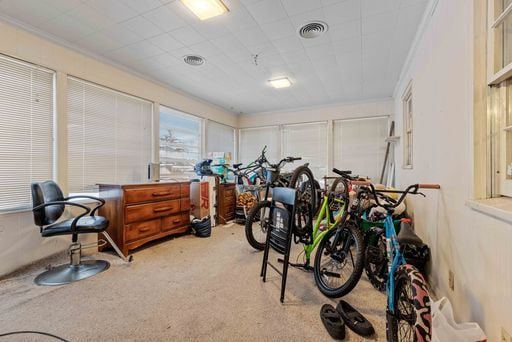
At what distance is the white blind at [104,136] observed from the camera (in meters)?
2.95

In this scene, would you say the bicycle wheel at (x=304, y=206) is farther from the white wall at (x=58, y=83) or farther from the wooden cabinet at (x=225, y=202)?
the white wall at (x=58, y=83)

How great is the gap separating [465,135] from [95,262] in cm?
350

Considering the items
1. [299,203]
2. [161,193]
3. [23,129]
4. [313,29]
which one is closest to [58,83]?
[23,129]

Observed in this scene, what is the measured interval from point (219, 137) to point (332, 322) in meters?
4.79

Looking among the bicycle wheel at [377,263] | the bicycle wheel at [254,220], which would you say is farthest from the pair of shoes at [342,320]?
the bicycle wheel at [254,220]

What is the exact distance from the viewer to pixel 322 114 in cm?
545

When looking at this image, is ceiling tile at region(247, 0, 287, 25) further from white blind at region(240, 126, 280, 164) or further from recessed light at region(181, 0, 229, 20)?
white blind at region(240, 126, 280, 164)

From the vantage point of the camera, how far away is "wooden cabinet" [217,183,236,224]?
14.8ft

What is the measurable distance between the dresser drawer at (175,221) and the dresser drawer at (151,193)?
30 cm

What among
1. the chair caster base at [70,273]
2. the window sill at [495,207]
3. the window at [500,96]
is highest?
the window at [500,96]

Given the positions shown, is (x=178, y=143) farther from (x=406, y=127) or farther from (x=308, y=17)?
(x=406, y=127)

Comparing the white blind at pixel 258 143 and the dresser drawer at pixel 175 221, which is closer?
the dresser drawer at pixel 175 221

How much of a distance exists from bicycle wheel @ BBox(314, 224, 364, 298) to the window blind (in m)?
3.45

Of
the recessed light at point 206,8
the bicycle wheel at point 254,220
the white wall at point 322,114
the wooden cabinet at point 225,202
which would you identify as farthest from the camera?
the white wall at point 322,114
